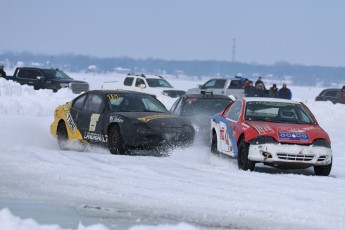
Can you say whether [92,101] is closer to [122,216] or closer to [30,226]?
[122,216]

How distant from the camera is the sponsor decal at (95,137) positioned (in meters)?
16.6

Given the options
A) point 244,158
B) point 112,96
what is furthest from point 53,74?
point 244,158

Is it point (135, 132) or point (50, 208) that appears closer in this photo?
point (50, 208)

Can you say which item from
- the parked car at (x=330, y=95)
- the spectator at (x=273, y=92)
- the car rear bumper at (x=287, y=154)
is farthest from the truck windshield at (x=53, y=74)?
the car rear bumper at (x=287, y=154)

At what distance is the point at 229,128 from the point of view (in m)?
15.5

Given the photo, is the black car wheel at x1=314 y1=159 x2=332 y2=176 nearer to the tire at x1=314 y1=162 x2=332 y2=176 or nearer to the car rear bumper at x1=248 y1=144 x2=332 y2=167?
the tire at x1=314 y1=162 x2=332 y2=176

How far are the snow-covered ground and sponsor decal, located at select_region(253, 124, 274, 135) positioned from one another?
0.76 meters

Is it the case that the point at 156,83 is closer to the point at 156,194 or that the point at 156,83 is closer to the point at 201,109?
the point at 201,109

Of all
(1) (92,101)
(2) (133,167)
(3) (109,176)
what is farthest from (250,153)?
(1) (92,101)

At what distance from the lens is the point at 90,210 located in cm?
926

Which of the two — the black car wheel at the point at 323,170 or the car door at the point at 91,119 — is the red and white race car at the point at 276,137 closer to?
the black car wheel at the point at 323,170

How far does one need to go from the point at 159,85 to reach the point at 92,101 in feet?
73.3

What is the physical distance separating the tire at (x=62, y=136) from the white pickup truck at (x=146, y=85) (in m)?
20.0

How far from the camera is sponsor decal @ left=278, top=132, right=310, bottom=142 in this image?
557 inches
